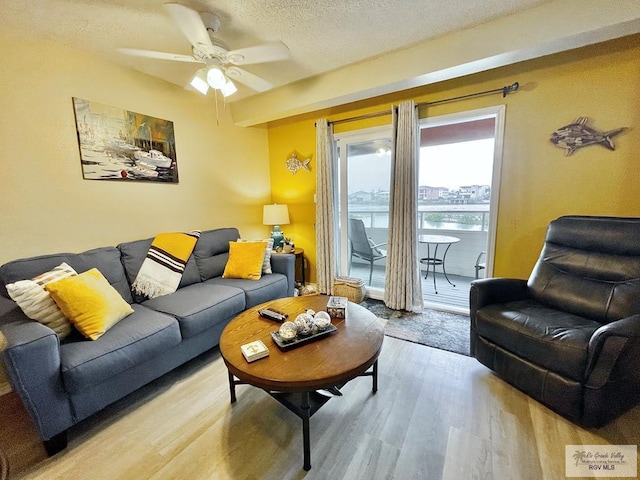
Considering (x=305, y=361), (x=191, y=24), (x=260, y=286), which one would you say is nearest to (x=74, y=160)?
(x=191, y=24)

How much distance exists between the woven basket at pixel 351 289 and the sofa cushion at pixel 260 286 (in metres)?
0.68

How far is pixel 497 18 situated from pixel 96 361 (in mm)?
3332

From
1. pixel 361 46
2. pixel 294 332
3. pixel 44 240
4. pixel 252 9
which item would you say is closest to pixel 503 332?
pixel 294 332

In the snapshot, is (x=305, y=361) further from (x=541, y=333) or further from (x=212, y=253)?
(x=212, y=253)

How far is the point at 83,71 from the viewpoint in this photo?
7.01 feet

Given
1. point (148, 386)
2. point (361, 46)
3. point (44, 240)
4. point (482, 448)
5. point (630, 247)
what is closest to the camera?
point (482, 448)

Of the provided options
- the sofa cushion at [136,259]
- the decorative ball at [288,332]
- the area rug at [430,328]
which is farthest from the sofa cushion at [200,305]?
the area rug at [430,328]

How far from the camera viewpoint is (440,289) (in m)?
3.69

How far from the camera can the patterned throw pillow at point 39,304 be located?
1.48 meters

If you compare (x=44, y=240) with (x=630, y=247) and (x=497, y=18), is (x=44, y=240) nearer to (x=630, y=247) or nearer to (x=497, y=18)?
(x=497, y=18)

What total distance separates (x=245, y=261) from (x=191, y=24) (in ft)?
6.20

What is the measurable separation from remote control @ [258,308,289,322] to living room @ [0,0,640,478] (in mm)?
532

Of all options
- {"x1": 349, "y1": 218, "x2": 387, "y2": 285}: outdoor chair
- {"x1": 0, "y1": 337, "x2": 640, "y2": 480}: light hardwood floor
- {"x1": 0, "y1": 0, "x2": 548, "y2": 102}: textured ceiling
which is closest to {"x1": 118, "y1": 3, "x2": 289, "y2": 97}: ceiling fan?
{"x1": 0, "y1": 0, "x2": 548, "y2": 102}: textured ceiling

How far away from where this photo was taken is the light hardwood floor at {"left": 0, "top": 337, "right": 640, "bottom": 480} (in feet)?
4.09
